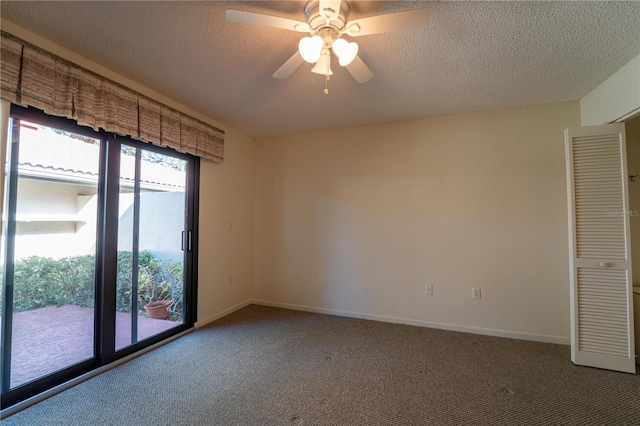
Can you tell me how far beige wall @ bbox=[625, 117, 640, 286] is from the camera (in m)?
2.62

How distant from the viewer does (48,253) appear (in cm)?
205

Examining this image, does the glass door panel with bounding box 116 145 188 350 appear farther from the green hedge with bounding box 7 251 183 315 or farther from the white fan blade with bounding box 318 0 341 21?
the white fan blade with bounding box 318 0 341 21

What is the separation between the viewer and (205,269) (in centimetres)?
336

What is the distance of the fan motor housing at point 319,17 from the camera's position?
1.54m

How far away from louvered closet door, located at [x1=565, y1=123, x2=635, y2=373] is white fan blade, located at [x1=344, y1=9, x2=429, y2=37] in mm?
2074

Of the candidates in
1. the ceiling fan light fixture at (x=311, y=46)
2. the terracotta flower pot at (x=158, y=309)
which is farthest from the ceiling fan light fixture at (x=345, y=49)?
the terracotta flower pot at (x=158, y=309)

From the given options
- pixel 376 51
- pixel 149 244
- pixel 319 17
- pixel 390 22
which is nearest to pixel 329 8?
pixel 319 17

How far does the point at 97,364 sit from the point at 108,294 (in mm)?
573

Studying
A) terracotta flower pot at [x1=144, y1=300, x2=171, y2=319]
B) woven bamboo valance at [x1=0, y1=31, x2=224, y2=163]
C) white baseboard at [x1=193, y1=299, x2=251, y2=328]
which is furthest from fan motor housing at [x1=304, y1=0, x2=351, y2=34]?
white baseboard at [x1=193, y1=299, x2=251, y2=328]

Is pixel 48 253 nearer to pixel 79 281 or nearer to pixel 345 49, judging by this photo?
pixel 79 281

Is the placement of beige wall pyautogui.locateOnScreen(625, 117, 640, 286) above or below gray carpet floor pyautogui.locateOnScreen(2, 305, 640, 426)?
above

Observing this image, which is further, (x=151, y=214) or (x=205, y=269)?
(x=205, y=269)

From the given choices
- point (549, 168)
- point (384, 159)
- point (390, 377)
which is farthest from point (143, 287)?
point (549, 168)

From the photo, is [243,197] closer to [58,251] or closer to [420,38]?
[58,251]
